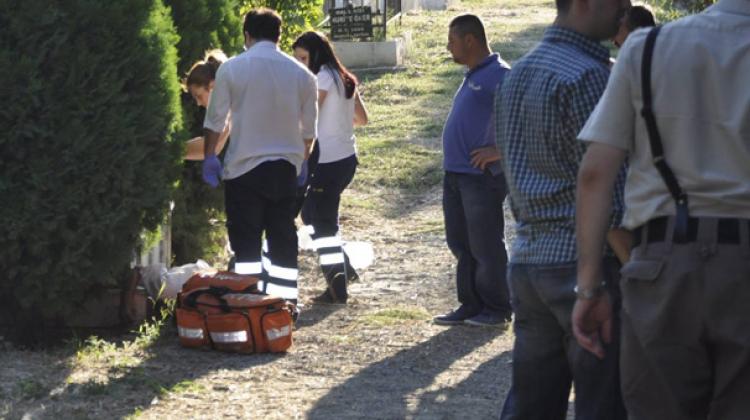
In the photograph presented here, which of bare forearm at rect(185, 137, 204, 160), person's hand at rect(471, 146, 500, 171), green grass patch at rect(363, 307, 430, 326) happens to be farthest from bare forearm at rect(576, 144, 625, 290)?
bare forearm at rect(185, 137, 204, 160)

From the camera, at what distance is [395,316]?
28.8 ft

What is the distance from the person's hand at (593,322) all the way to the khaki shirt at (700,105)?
0.33 meters

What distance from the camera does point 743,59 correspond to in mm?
3621

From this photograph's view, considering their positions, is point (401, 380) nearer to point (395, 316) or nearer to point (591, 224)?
point (395, 316)

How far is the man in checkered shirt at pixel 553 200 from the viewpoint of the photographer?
4.16 meters

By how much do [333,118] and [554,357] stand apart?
506 centimetres

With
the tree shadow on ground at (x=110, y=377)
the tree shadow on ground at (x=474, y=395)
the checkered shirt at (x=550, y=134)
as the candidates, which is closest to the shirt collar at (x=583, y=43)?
the checkered shirt at (x=550, y=134)

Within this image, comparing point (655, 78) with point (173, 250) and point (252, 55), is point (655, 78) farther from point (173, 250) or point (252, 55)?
point (173, 250)

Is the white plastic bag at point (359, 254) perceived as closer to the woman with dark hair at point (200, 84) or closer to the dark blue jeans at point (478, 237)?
the dark blue jeans at point (478, 237)

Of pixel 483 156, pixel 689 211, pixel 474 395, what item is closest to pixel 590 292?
pixel 689 211

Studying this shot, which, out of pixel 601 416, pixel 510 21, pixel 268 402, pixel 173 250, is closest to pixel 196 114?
pixel 173 250

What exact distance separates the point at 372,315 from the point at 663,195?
17.2ft

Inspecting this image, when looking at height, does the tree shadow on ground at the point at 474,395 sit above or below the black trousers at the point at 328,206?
below

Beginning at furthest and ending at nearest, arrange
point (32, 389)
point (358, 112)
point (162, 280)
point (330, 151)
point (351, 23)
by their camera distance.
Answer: point (351, 23) → point (358, 112) → point (330, 151) → point (162, 280) → point (32, 389)
